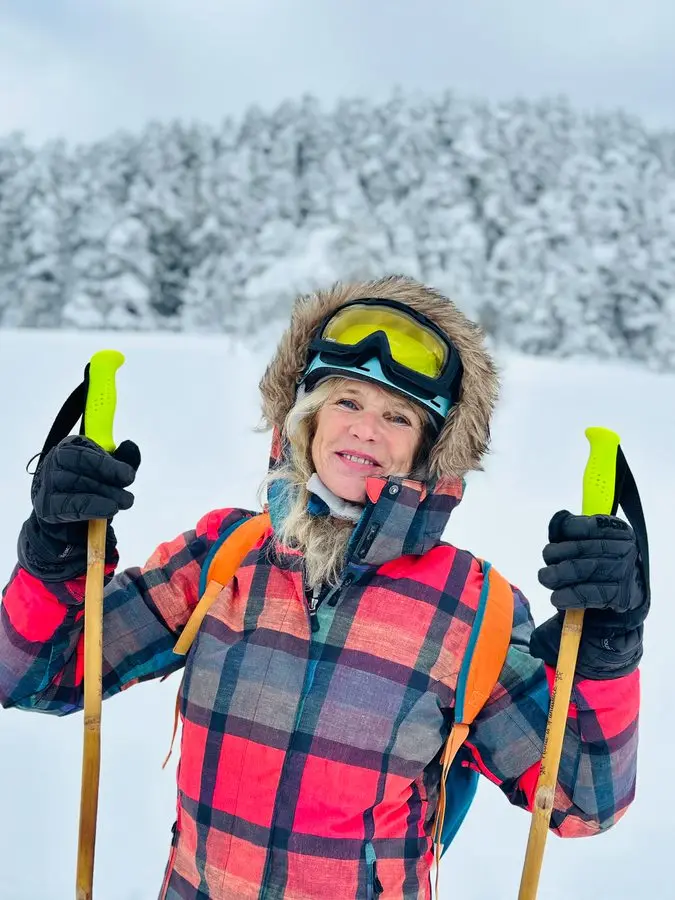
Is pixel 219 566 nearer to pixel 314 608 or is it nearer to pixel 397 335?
pixel 314 608

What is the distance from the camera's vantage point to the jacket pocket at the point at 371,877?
5.98 ft

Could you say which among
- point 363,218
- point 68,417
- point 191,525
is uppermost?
point 363,218

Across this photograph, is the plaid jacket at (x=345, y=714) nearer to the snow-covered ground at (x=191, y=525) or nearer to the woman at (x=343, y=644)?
the woman at (x=343, y=644)

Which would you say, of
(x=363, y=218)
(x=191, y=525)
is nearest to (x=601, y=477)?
(x=191, y=525)

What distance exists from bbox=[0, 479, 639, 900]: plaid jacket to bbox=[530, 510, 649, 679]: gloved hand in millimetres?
75

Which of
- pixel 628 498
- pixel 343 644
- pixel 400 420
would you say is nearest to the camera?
pixel 628 498

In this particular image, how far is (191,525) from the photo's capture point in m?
7.27

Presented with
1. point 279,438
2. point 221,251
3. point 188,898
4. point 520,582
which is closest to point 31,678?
point 188,898

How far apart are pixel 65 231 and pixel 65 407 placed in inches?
1461

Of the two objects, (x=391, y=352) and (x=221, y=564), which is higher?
(x=391, y=352)

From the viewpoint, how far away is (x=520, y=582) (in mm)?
6363

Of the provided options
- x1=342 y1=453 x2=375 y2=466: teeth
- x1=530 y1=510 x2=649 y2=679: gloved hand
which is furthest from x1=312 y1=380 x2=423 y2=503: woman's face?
x1=530 y1=510 x2=649 y2=679: gloved hand

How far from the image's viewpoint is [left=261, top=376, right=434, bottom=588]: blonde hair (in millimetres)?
1975

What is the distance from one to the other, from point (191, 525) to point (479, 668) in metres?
5.68
